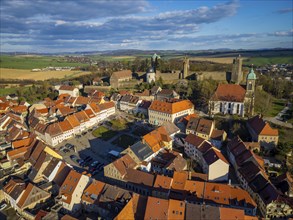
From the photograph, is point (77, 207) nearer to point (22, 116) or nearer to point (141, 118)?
point (141, 118)

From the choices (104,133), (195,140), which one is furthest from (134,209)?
(104,133)

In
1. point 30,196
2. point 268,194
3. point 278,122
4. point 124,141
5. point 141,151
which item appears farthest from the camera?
point 278,122

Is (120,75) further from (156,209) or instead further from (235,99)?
(156,209)

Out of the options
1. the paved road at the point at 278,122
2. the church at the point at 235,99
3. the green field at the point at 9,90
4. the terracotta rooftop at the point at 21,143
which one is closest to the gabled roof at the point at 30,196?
the terracotta rooftop at the point at 21,143

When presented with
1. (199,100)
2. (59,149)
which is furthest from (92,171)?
(199,100)

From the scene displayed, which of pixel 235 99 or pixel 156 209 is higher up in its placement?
pixel 235 99

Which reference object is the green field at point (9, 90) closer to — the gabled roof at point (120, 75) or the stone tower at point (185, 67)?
the gabled roof at point (120, 75)
